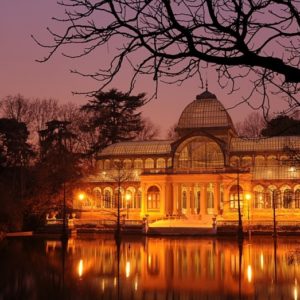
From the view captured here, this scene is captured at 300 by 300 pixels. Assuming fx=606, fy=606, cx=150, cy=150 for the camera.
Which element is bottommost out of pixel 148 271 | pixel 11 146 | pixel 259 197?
pixel 148 271

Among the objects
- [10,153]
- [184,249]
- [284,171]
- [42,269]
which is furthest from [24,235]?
[284,171]

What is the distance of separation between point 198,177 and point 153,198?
5.56m

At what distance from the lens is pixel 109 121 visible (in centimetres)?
8150

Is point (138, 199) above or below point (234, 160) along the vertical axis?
below

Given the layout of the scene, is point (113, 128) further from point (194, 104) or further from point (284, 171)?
point (284, 171)

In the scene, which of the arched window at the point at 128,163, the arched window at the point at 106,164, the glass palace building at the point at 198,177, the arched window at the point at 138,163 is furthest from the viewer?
the arched window at the point at 106,164

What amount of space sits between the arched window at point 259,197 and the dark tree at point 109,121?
2251cm

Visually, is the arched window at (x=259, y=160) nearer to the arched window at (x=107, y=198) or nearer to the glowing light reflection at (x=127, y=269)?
the arched window at (x=107, y=198)

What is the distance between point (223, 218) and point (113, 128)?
27.6 meters

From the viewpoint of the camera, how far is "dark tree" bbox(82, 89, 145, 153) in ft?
261

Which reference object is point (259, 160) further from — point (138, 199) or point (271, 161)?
point (138, 199)

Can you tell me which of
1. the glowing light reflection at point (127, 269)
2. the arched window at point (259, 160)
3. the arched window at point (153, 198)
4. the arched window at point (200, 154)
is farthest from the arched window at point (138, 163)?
the glowing light reflection at point (127, 269)

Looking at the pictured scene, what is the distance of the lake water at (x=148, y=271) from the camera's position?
20.7 m

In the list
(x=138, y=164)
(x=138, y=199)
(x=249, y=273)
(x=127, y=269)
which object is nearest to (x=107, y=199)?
(x=138, y=199)
